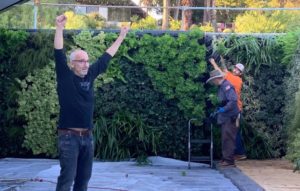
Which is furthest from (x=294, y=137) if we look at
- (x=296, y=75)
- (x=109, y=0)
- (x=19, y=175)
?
(x=109, y=0)

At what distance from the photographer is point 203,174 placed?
11180 millimetres

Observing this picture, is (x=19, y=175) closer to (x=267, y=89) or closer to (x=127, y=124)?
(x=127, y=124)

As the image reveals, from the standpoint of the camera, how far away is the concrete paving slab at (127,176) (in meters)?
9.30

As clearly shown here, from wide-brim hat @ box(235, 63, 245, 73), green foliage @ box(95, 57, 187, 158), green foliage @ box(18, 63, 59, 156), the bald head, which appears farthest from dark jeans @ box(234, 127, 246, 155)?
the bald head

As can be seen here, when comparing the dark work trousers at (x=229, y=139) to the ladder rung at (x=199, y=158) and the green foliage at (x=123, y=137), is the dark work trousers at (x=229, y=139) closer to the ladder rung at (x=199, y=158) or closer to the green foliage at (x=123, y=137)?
the ladder rung at (x=199, y=158)

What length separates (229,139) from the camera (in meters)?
11.7

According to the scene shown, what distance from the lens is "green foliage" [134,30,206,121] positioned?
13.0m

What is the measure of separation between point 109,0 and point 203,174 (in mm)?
25412

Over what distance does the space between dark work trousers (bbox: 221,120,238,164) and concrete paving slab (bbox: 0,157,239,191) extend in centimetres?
37

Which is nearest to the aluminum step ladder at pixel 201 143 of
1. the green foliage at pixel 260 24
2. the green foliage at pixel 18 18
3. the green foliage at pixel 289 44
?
the green foliage at pixel 289 44

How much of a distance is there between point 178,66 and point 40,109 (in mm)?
2917

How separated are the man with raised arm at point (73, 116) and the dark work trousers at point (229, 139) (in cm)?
519

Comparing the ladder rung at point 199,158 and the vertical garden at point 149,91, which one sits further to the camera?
the vertical garden at point 149,91

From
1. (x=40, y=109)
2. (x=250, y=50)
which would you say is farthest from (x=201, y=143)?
(x=40, y=109)
